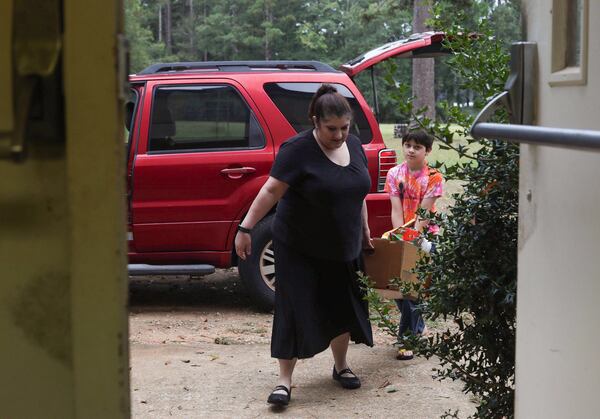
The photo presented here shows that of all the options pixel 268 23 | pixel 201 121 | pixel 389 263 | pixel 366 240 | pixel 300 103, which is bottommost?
pixel 389 263

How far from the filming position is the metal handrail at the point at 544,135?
2.01 metres

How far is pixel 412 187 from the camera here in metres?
7.14

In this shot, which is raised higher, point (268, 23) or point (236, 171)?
point (268, 23)

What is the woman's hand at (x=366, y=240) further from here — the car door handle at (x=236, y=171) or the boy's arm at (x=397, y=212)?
the car door handle at (x=236, y=171)

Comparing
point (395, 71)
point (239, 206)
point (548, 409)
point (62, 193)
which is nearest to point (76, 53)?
point (62, 193)

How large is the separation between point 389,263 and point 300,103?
2.55m

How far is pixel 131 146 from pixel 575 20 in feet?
19.1

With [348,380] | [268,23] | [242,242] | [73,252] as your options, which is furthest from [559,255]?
[268,23]

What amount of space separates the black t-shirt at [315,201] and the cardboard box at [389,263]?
1.23 ft

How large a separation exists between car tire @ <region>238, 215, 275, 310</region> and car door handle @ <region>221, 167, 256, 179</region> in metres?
0.43

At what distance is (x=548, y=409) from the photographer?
2.86m

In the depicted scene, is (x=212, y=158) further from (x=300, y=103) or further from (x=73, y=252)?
(x=73, y=252)

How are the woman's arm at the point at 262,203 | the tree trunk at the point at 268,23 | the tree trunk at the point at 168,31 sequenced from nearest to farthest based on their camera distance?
1. the woman's arm at the point at 262,203
2. the tree trunk at the point at 268,23
3. the tree trunk at the point at 168,31

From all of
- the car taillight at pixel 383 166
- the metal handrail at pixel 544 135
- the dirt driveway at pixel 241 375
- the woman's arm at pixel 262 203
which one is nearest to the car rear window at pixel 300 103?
the car taillight at pixel 383 166
